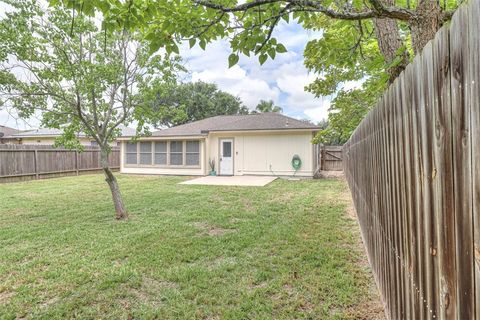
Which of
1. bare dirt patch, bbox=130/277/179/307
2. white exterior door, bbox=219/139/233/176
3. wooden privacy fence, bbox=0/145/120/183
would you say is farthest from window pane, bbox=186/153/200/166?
bare dirt patch, bbox=130/277/179/307

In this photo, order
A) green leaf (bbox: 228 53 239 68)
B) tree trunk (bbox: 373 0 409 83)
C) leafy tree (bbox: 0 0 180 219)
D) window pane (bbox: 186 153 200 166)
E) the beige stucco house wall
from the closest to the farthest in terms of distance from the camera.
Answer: green leaf (bbox: 228 53 239 68), tree trunk (bbox: 373 0 409 83), leafy tree (bbox: 0 0 180 219), the beige stucco house wall, window pane (bbox: 186 153 200 166)

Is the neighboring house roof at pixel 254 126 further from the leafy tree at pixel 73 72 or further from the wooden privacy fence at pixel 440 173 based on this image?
the wooden privacy fence at pixel 440 173

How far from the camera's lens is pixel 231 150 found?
15.4m

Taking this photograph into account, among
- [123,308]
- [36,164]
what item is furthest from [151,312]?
[36,164]

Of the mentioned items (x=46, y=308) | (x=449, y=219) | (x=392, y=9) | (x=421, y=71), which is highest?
(x=392, y=9)

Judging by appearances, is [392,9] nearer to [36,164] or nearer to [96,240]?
[96,240]

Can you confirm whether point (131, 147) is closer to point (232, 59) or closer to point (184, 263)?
point (184, 263)

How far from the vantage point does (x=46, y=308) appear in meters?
2.89

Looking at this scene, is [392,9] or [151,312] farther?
[151,312]

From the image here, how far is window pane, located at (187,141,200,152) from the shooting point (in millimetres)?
15698

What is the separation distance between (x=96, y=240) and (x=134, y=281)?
192 cm

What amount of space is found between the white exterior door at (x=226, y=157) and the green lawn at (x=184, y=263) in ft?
26.3

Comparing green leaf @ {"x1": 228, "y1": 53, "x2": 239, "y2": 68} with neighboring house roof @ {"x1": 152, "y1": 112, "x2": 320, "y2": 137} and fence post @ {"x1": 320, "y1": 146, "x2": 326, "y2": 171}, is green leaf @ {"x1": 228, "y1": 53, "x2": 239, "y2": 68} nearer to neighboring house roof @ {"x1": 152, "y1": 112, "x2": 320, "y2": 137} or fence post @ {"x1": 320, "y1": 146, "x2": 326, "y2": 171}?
neighboring house roof @ {"x1": 152, "y1": 112, "x2": 320, "y2": 137}

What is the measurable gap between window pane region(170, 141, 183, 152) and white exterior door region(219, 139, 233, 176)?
223 centimetres
